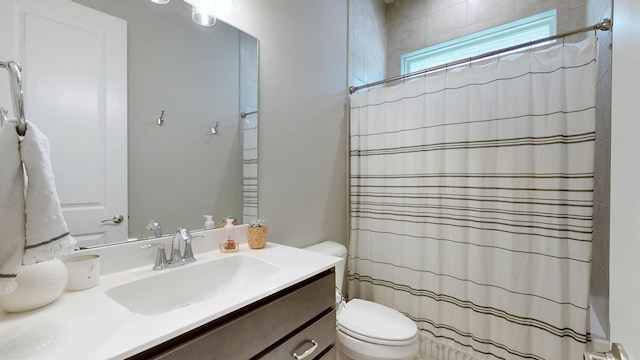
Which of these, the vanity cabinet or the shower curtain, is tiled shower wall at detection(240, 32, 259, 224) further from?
the shower curtain

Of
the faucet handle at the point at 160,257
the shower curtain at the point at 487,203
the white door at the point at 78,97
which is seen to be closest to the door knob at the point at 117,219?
the white door at the point at 78,97

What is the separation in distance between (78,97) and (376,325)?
1559 millimetres

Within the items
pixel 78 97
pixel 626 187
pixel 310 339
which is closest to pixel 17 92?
pixel 78 97

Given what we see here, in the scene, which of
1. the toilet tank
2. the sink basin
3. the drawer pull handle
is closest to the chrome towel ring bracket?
the sink basin

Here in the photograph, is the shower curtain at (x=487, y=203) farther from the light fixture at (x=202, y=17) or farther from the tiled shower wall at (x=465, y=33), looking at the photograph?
the light fixture at (x=202, y=17)

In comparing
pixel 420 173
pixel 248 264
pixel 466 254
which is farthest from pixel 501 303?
pixel 248 264

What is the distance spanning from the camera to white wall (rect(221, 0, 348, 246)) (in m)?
1.43

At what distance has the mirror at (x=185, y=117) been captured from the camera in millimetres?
993

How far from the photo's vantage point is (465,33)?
2164mm

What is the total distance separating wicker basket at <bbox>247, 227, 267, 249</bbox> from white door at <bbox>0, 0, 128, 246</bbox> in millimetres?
479

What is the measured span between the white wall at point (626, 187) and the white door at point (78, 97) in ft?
4.25

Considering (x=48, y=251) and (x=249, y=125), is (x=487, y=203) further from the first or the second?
(x=48, y=251)

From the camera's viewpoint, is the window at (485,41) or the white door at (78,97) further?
the window at (485,41)

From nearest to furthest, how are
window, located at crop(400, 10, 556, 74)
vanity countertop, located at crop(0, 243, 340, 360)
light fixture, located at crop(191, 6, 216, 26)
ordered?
1. vanity countertop, located at crop(0, 243, 340, 360)
2. light fixture, located at crop(191, 6, 216, 26)
3. window, located at crop(400, 10, 556, 74)
